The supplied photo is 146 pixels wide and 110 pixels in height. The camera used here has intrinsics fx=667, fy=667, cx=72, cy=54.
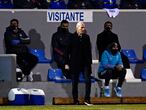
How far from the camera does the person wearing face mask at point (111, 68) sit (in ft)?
53.8

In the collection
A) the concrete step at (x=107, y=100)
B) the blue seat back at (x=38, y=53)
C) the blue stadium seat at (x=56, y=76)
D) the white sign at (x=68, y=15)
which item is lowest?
the concrete step at (x=107, y=100)

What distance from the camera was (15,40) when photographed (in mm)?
17000

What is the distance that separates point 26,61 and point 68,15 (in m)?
2.81

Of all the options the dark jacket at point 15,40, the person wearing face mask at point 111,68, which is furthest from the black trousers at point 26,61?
the person wearing face mask at point 111,68

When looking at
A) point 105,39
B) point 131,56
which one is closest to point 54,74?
point 105,39

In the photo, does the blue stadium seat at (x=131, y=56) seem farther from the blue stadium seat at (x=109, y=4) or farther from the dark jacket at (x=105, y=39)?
the blue stadium seat at (x=109, y=4)

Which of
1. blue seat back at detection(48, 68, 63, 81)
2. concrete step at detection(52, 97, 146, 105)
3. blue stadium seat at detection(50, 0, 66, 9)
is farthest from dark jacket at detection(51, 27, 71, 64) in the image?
concrete step at detection(52, 97, 146, 105)

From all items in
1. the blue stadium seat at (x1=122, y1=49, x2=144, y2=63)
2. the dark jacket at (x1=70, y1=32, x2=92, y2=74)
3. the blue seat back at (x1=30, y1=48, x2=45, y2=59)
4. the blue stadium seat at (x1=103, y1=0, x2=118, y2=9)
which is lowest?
the blue stadium seat at (x1=122, y1=49, x2=144, y2=63)

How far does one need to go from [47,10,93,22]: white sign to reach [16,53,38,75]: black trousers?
248cm

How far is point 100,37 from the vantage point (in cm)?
1788

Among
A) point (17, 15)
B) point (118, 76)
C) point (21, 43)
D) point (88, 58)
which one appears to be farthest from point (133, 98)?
point (17, 15)

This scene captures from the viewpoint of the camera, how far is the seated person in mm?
16766

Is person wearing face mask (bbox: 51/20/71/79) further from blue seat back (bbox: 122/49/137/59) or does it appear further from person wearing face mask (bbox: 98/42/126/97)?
blue seat back (bbox: 122/49/137/59)

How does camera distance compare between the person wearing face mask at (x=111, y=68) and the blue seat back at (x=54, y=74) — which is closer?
the person wearing face mask at (x=111, y=68)
